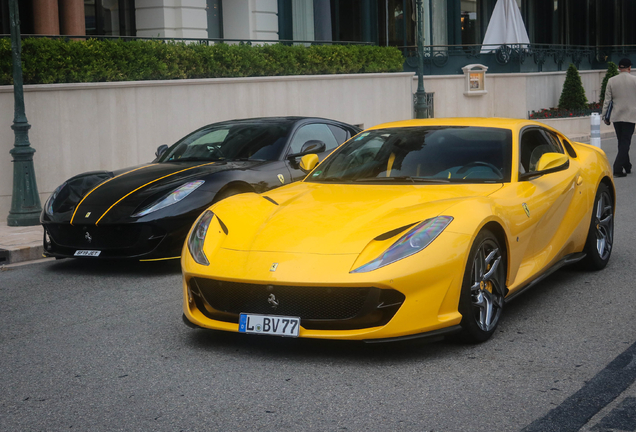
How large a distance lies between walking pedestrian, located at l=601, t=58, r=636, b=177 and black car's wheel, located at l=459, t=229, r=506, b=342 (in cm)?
981

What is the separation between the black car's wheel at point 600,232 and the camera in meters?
7.05

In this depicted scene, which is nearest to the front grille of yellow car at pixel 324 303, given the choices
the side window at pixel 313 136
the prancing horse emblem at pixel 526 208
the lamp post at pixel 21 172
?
the prancing horse emblem at pixel 526 208

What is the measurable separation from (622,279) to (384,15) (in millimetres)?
22782

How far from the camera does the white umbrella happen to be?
28266 millimetres

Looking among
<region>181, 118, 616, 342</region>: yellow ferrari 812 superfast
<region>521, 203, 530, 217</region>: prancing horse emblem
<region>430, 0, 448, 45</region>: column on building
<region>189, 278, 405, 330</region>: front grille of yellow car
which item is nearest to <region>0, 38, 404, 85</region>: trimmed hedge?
<region>181, 118, 616, 342</region>: yellow ferrari 812 superfast

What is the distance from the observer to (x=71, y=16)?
17.3 m

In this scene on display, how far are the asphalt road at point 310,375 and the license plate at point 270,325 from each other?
0.20 metres

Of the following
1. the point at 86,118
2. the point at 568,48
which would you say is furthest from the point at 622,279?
the point at 568,48

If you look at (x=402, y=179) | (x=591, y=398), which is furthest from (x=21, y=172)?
(x=591, y=398)

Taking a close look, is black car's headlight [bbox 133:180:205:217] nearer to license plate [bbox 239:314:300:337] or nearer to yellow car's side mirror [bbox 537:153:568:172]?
license plate [bbox 239:314:300:337]

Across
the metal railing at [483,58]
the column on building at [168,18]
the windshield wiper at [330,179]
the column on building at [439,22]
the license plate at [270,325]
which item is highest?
the column on building at [439,22]

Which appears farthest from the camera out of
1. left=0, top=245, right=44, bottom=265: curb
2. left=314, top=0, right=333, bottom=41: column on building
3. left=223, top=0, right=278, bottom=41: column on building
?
left=314, top=0, right=333, bottom=41: column on building

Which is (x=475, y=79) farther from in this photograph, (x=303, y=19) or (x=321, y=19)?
(x=303, y=19)

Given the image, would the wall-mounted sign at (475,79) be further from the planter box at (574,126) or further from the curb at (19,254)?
the curb at (19,254)
